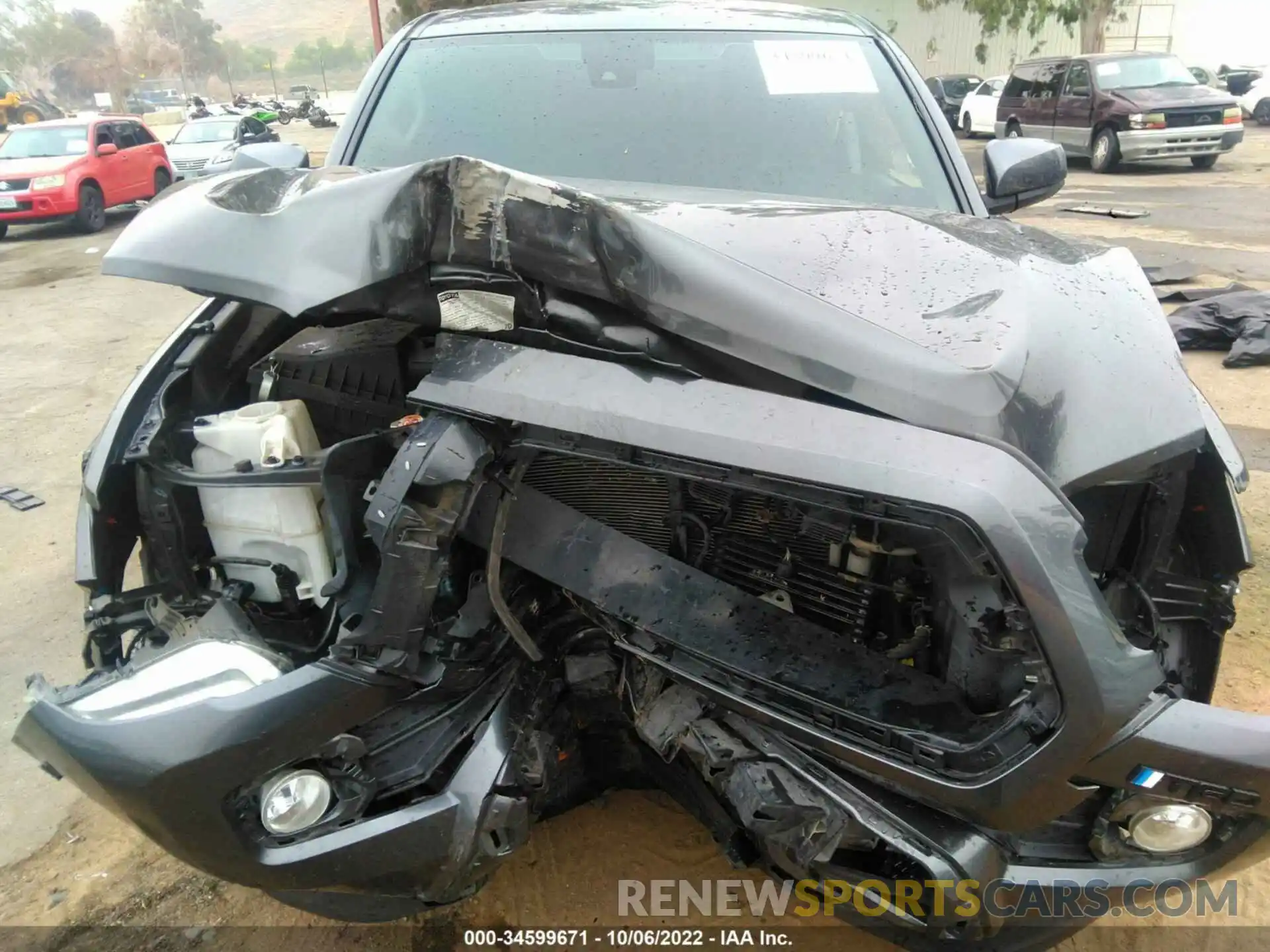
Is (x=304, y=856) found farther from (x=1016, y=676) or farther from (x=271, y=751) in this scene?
(x=1016, y=676)

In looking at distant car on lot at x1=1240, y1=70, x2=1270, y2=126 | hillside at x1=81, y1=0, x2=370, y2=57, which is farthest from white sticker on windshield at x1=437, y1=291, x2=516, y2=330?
hillside at x1=81, y1=0, x2=370, y2=57

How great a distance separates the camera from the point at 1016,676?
1.59 m

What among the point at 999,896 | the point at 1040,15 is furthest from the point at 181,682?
the point at 1040,15

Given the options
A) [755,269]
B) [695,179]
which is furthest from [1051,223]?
[755,269]

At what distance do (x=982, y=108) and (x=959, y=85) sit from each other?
420cm

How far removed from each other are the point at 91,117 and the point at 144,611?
14779mm

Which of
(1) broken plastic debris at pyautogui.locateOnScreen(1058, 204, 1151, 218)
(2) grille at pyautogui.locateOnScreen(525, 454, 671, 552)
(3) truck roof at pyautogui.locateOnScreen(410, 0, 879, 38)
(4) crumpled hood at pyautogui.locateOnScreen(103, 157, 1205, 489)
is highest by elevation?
(3) truck roof at pyautogui.locateOnScreen(410, 0, 879, 38)

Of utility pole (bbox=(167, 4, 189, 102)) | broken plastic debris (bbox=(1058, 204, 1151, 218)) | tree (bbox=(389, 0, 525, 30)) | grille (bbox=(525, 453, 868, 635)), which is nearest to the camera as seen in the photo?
grille (bbox=(525, 453, 868, 635))

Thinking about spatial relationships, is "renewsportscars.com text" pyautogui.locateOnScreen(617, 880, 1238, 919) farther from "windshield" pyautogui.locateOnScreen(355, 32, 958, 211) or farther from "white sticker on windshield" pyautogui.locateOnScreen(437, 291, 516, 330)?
"windshield" pyautogui.locateOnScreen(355, 32, 958, 211)

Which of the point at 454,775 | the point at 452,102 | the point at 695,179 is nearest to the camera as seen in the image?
the point at 454,775

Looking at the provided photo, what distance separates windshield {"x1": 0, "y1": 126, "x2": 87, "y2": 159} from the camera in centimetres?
1274

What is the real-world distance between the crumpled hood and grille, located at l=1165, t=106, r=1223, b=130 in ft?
46.1

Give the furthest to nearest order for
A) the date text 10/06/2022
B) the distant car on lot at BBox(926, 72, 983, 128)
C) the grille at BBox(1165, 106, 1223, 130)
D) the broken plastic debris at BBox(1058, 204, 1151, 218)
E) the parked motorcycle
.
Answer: the parked motorcycle
the distant car on lot at BBox(926, 72, 983, 128)
the grille at BBox(1165, 106, 1223, 130)
the broken plastic debris at BBox(1058, 204, 1151, 218)
the date text 10/06/2022

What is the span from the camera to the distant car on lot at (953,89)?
73.0 ft
